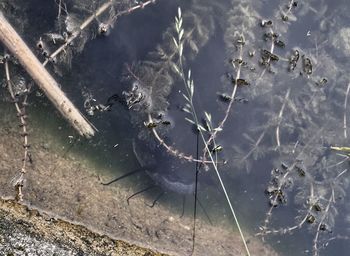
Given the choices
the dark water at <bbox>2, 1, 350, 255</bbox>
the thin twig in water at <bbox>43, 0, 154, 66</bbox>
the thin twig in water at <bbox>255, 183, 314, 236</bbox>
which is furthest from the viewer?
the thin twig in water at <bbox>255, 183, 314, 236</bbox>

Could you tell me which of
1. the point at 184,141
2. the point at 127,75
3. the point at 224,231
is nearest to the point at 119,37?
the point at 127,75

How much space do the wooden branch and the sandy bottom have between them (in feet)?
0.82

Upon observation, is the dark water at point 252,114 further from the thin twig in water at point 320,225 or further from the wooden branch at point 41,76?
the wooden branch at point 41,76

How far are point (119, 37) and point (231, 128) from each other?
1299 millimetres

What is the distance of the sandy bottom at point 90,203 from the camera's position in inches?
125

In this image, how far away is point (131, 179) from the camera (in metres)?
3.68

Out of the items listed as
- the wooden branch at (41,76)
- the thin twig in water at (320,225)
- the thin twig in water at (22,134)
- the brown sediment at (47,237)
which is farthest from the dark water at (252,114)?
the brown sediment at (47,237)

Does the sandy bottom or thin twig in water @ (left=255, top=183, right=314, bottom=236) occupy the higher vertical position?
the sandy bottom

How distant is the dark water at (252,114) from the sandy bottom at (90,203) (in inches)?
8.7

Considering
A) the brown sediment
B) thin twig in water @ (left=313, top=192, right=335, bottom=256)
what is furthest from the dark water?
the brown sediment

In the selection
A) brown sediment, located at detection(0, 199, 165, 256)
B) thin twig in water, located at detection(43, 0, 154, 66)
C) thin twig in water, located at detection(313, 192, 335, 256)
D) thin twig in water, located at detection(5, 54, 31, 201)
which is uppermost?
thin twig in water, located at detection(43, 0, 154, 66)

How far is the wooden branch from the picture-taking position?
344 cm

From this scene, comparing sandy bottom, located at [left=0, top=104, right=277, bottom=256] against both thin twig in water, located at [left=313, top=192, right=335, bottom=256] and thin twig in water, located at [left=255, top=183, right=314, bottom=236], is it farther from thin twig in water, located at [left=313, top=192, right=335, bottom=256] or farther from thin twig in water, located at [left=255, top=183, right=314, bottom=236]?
thin twig in water, located at [left=313, top=192, right=335, bottom=256]

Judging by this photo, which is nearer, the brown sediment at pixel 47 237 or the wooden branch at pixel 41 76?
the brown sediment at pixel 47 237
